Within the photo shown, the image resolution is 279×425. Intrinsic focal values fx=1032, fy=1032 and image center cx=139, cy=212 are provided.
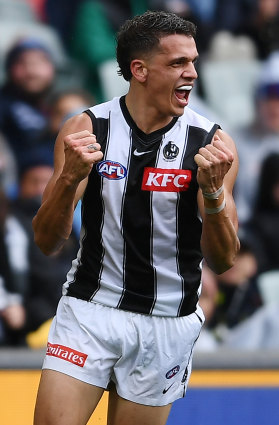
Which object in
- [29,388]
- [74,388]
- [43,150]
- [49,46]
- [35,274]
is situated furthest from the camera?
[49,46]

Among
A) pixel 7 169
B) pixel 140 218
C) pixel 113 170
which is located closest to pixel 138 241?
pixel 140 218

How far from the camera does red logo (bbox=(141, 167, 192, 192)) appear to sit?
166 inches

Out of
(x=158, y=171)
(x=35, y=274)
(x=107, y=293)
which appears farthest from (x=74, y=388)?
(x=35, y=274)

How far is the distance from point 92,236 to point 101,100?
439 centimetres

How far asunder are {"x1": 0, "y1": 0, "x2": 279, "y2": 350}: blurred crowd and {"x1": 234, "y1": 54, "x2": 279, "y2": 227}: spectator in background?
0.01 metres

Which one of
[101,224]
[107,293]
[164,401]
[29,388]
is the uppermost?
[101,224]

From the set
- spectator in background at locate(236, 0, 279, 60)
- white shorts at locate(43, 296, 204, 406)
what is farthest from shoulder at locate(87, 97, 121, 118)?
spectator in background at locate(236, 0, 279, 60)

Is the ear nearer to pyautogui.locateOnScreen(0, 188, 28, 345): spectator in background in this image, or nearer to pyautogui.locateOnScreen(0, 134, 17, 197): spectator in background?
pyautogui.locateOnScreen(0, 188, 28, 345): spectator in background

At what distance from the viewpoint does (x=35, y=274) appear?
22.8 ft

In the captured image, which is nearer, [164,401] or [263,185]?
[164,401]

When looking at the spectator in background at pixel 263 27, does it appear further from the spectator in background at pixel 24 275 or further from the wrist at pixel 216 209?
the wrist at pixel 216 209

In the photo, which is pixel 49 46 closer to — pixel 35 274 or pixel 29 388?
pixel 35 274

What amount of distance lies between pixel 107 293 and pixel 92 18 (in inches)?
190

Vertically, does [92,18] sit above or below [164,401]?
above
